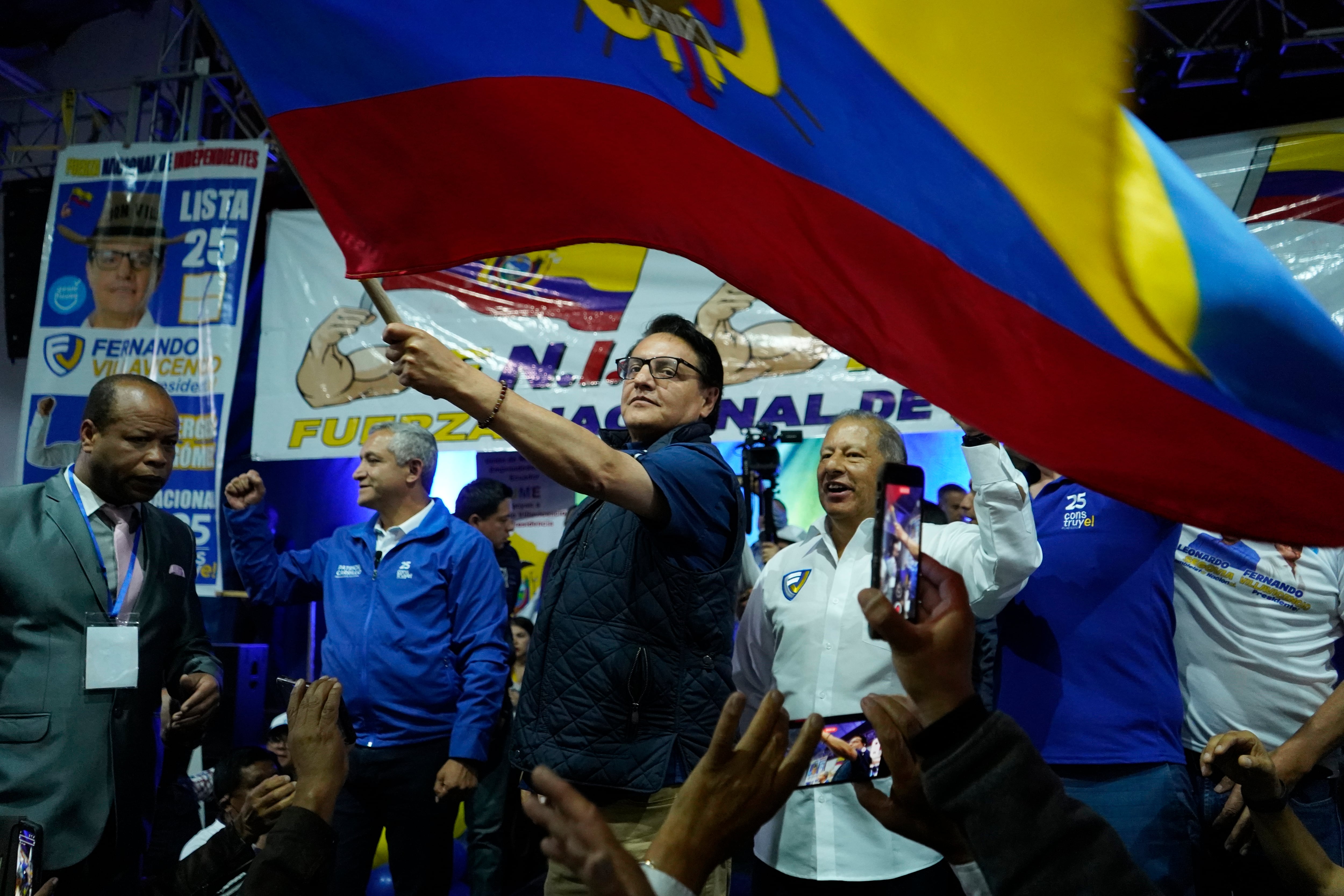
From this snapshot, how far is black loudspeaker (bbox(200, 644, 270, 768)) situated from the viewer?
18.7 ft

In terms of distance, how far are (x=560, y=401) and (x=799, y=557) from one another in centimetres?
359

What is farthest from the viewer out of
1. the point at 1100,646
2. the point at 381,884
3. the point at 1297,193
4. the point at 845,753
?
the point at 1297,193

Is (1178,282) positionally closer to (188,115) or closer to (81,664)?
(81,664)

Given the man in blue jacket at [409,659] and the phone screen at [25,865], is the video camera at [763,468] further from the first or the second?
the phone screen at [25,865]

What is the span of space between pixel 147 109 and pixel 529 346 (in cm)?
392

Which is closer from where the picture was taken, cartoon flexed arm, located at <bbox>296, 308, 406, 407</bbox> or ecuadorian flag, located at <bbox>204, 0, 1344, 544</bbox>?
ecuadorian flag, located at <bbox>204, 0, 1344, 544</bbox>

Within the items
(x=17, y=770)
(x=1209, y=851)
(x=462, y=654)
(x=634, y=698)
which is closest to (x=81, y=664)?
(x=17, y=770)

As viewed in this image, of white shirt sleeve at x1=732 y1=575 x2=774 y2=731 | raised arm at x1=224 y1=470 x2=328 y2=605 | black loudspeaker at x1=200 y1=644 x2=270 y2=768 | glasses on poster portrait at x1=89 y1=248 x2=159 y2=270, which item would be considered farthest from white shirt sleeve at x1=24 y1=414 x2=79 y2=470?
white shirt sleeve at x1=732 y1=575 x2=774 y2=731

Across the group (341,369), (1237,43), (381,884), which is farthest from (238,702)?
(1237,43)

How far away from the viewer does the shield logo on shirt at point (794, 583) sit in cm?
294

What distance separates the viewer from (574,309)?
21.5 feet

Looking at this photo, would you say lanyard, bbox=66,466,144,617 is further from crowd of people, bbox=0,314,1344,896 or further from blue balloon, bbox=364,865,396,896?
blue balloon, bbox=364,865,396,896

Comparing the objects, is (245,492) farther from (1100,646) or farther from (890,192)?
(890,192)

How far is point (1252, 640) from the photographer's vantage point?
10.5 feet
